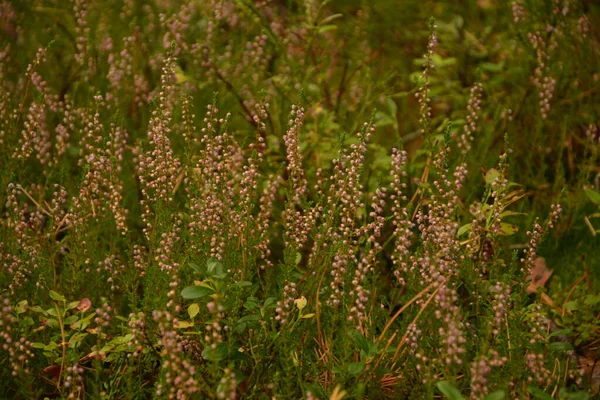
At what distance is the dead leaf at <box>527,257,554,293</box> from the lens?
3.62 metres

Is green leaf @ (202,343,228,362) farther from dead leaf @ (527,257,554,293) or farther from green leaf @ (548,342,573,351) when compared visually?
dead leaf @ (527,257,554,293)

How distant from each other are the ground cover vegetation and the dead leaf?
0.01 m

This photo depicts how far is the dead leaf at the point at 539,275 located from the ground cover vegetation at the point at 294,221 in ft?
0.04

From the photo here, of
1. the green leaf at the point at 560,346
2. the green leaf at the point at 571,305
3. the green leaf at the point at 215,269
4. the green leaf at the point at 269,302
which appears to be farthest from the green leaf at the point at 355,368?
the green leaf at the point at 571,305

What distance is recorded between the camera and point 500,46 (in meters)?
5.36

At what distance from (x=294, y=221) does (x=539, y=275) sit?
1.50 m

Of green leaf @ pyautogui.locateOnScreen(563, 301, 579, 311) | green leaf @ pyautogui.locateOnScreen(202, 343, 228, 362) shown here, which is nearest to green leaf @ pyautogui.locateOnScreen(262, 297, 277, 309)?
green leaf @ pyautogui.locateOnScreen(202, 343, 228, 362)

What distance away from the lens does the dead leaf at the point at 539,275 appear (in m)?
3.62

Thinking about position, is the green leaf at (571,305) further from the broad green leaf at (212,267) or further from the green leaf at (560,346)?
the broad green leaf at (212,267)

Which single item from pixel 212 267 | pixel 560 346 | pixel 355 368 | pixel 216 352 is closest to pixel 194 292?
pixel 212 267

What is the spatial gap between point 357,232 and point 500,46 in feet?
10.4

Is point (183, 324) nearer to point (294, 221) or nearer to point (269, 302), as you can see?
point (269, 302)

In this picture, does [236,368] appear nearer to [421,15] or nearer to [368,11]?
[368,11]

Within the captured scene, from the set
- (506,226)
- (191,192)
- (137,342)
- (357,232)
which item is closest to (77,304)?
(137,342)
